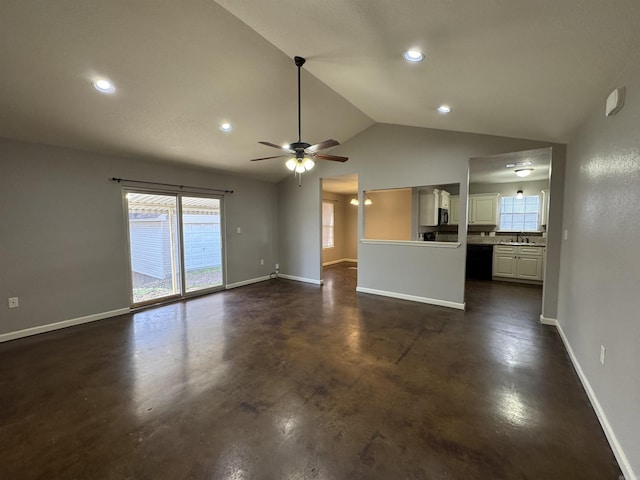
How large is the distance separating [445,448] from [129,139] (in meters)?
4.89

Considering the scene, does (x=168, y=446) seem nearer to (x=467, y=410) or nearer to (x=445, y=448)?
(x=445, y=448)

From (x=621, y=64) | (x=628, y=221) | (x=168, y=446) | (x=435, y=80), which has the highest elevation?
(x=435, y=80)

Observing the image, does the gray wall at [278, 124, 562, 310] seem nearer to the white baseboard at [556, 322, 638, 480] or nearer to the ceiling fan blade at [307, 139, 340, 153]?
the white baseboard at [556, 322, 638, 480]

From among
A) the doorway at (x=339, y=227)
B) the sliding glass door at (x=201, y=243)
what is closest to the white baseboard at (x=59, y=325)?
the sliding glass door at (x=201, y=243)

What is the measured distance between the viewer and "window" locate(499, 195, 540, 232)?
A: 652 centimetres

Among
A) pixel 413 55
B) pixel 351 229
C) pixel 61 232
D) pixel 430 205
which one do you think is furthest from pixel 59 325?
pixel 351 229

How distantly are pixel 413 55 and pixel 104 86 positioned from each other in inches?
119

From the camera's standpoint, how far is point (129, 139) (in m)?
3.78

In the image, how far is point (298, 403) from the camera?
2.20 metres

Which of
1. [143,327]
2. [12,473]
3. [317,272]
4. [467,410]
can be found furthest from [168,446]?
[317,272]

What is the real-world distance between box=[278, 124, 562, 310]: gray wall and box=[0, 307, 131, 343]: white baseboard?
3.90 m

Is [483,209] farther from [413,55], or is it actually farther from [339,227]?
[413,55]

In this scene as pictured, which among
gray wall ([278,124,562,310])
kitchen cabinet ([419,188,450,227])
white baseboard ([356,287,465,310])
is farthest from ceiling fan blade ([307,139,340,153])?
kitchen cabinet ([419,188,450,227])

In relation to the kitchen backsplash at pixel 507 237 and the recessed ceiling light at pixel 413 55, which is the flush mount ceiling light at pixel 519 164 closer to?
the kitchen backsplash at pixel 507 237
